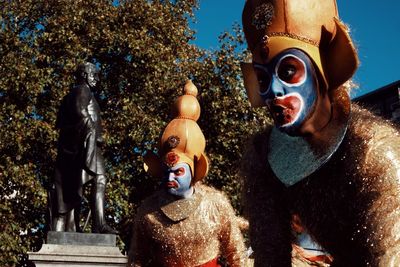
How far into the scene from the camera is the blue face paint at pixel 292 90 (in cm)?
211

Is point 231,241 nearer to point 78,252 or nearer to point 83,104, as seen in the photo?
point 78,252

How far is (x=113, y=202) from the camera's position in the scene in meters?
14.7

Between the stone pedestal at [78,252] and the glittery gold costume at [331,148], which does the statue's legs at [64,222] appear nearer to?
the stone pedestal at [78,252]

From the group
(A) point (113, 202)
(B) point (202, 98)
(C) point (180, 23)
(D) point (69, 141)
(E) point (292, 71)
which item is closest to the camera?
(E) point (292, 71)

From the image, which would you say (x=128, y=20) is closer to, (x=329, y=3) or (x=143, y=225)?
(x=143, y=225)

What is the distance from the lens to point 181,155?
6914 mm

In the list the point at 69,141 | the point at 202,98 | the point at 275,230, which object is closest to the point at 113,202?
the point at 202,98

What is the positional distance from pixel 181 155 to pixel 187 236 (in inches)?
31.8

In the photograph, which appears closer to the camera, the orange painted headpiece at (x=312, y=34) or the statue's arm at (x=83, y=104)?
the orange painted headpiece at (x=312, y=34)

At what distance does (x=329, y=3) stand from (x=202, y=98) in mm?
14303

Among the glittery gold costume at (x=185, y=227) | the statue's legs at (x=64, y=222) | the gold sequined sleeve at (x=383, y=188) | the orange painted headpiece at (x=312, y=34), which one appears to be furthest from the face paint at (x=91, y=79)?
the gold sequined sleeve at (x=383, y=188)

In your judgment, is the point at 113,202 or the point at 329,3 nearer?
the point at 329,3

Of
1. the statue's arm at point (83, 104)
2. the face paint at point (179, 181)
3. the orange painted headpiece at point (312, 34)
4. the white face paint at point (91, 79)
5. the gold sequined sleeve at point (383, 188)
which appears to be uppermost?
the white face paint at point (91, 79)

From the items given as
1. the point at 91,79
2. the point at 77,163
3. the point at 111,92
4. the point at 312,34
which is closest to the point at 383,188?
the point at 312,34
